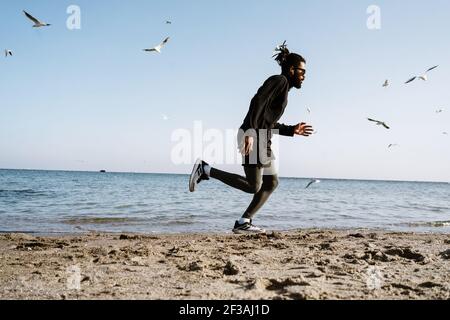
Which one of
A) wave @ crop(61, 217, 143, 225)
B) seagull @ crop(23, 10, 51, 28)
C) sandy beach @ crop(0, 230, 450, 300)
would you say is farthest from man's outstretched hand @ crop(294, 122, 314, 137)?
wave @ crop(61, 217, 143, 225)

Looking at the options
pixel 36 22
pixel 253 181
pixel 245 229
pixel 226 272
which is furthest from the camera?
pixel 36 22

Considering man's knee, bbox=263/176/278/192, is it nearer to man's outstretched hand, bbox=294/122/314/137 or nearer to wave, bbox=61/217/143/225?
man's outstretched hand, bbox=294/122/314/137

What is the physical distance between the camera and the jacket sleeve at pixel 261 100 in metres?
4.35

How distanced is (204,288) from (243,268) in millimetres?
804

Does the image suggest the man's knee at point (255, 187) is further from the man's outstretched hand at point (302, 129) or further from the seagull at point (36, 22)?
the seagull at point (36, 22)

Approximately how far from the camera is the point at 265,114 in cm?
443

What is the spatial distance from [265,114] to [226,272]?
1.87 metres

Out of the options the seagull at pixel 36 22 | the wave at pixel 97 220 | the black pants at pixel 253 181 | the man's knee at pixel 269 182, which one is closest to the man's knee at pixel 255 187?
the black pants at pixel 253 181

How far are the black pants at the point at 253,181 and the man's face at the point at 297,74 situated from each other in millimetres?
1169

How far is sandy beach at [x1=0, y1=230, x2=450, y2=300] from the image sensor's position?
2922 mm

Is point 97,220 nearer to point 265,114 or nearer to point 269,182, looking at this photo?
point 269,182

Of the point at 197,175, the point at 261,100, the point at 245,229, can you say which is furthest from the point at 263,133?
the point at 245,229
